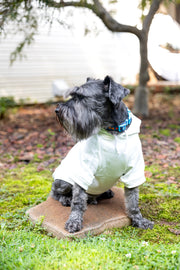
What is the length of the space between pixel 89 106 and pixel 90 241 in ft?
4.73

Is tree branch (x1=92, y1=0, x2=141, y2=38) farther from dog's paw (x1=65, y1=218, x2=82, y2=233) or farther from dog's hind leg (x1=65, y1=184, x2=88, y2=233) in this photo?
dog's paw (x1=65, y1=218, x2=82, y2=233)

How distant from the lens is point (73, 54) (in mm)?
14141

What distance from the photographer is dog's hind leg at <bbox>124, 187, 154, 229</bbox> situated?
3.81 m

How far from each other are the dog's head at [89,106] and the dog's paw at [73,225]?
0.93 meters

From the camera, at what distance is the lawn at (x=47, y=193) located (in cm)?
287

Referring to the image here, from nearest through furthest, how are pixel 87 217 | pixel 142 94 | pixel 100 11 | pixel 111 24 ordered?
pixel 87 217 < pixel 100 11 < pixel 111 24 < pixel 142 94

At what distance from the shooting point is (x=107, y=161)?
3.53 m

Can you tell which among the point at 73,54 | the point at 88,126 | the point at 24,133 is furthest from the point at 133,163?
the point at 73,54

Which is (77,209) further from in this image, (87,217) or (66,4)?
(66,4)

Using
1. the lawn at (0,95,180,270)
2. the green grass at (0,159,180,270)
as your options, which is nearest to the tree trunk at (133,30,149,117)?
the lawn at (0,95,180,270)

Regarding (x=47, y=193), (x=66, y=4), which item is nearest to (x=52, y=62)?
(x=66, y=4)

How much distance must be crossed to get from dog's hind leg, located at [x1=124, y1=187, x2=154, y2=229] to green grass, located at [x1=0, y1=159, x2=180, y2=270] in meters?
0.09

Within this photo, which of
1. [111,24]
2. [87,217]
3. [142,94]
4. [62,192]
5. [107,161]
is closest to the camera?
[107,161]

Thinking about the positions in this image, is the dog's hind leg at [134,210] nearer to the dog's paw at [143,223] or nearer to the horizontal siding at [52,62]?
the dog's paw at [143,223]
